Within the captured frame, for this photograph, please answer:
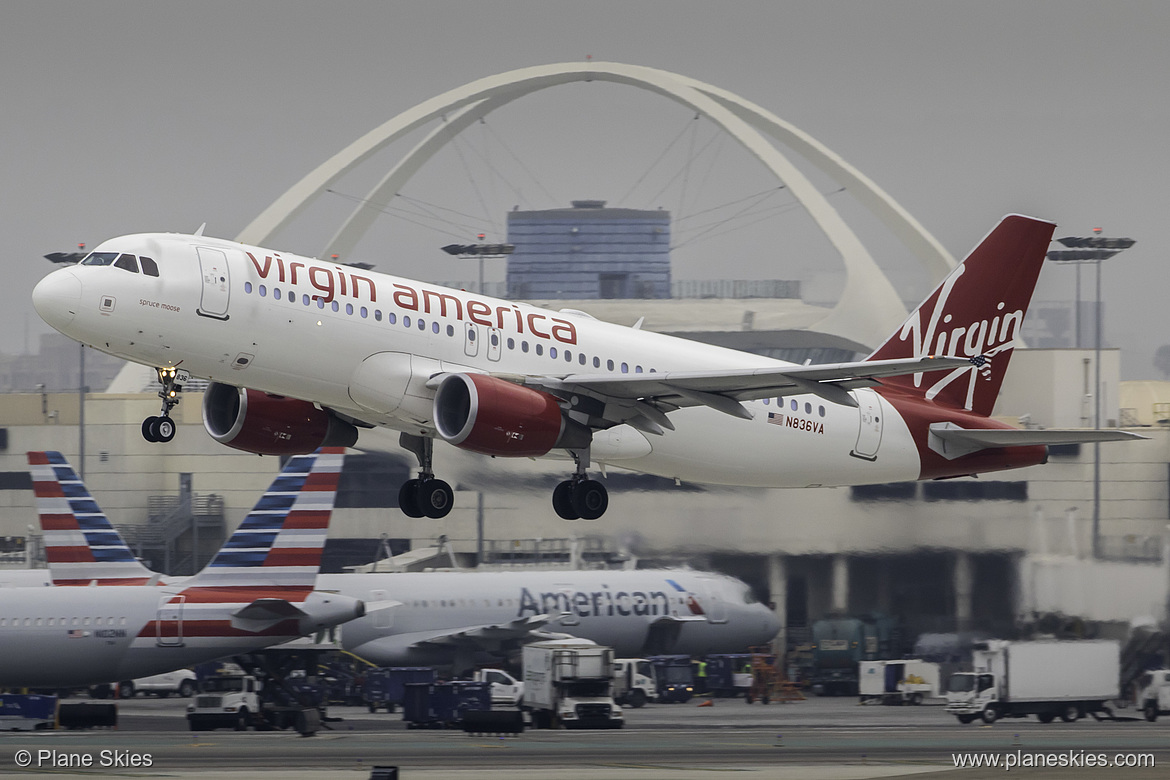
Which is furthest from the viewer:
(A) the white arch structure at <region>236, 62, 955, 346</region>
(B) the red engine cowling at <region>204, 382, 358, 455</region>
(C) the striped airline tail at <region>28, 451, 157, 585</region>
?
(A) the white arch structure at <region>236, 62, 955, 346</region>

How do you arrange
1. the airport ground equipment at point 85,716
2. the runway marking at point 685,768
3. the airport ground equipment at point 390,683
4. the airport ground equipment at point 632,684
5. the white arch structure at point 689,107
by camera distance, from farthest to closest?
the white arch structure at point 689,107 → the airport ground equipment at point 632,684 → the airport ground equipment at point 390,683 → the airport ground equipment at point 85,716 → the runway marking at point 685,768

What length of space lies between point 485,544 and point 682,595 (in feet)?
29.7

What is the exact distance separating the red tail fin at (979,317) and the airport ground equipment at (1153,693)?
15.6 meters

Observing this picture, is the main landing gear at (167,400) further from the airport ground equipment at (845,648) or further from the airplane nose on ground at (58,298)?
the airport ground equipment at (845,648)

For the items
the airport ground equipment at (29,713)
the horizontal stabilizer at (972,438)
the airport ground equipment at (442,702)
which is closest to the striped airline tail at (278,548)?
the airport ground equipment at (442,702)

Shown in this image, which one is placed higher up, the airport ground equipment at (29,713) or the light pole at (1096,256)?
the light pole at (1096,256)

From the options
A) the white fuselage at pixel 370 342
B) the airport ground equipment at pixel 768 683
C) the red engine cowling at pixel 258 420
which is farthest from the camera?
the airport ground equipment at pixel 768 683

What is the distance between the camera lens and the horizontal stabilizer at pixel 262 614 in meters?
43.7

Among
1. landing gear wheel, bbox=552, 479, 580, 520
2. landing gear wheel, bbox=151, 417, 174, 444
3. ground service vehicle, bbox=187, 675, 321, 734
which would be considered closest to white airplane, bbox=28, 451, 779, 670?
ground service vehicle, bbox=187, 675, 321, 734

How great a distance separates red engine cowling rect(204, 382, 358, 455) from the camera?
30.6m

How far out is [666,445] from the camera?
105 ft

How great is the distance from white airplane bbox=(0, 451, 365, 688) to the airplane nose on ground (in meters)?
18.8

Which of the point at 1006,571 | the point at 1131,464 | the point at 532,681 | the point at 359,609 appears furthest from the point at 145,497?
the point at 1131,464

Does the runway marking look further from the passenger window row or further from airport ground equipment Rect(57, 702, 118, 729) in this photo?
airport ground equipment Rect(57, 702, 118, 729)
